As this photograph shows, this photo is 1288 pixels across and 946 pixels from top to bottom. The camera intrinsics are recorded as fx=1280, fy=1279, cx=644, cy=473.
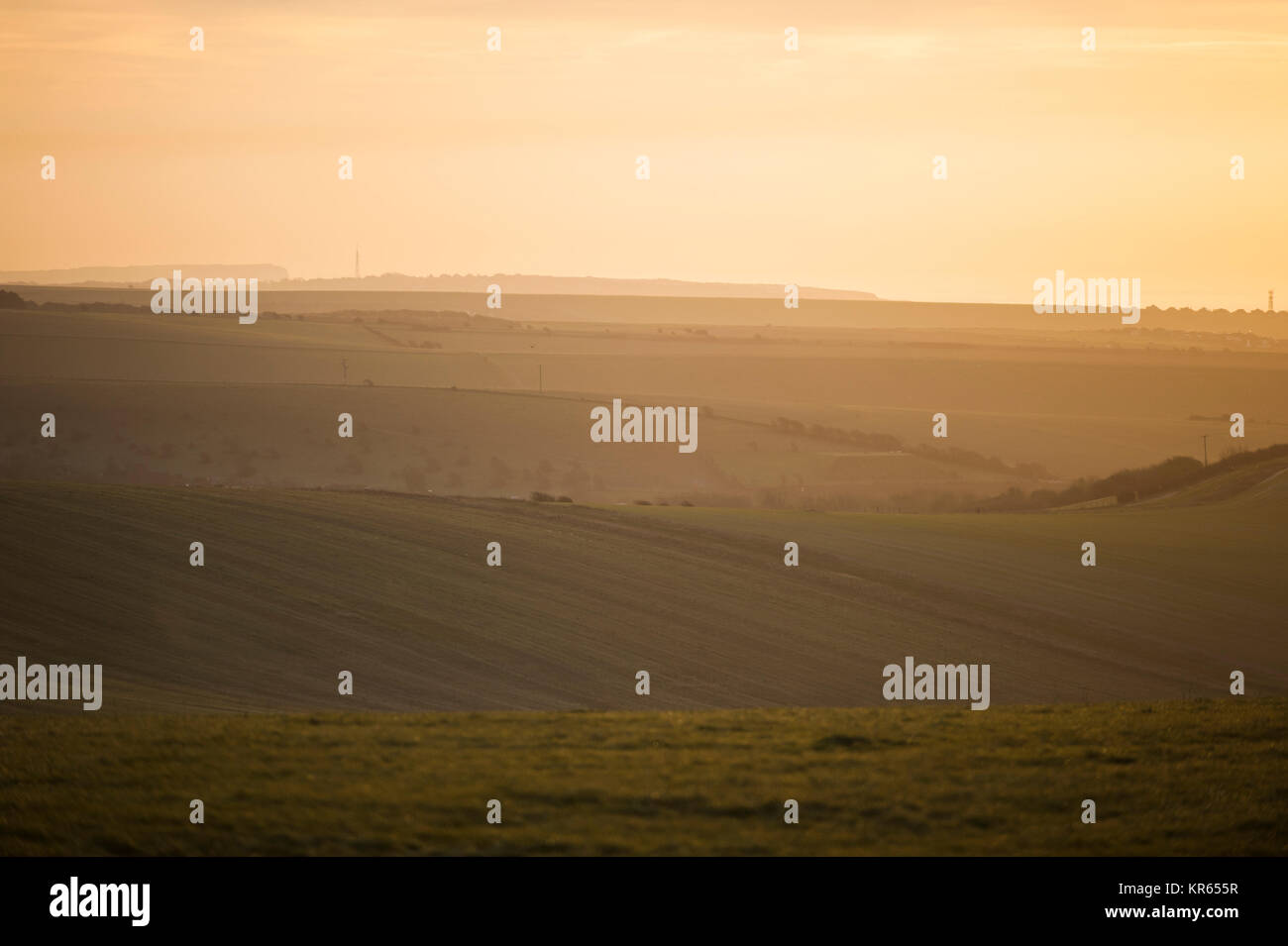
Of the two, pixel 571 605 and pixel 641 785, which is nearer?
pixel 641 785

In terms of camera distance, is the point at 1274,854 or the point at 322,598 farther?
the point at 322,598

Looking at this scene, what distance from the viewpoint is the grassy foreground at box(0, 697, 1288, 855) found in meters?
9.48

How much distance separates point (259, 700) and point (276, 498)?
58.5ft

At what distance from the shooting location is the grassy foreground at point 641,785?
9.48 meters

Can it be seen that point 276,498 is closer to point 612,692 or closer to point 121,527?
point 121,527

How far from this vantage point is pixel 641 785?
10.8m

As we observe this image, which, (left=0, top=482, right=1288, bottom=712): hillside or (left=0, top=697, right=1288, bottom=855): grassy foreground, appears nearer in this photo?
(left=0, top=697, right=1288, bottom=855): grassy foreground

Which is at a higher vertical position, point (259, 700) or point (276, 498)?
point (276, 498)

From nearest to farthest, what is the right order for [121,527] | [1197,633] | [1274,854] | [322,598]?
[1274,854]
[322,598]
[121,527]
[1197,633]

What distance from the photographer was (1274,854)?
9.35 meters

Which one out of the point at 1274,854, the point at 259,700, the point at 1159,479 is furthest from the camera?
the point at 1159,479

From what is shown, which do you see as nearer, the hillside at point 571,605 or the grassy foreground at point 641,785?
the grassy foreground at point 641,785

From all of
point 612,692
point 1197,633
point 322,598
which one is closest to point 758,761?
point 612,692

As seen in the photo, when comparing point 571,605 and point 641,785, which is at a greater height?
point 571,605
